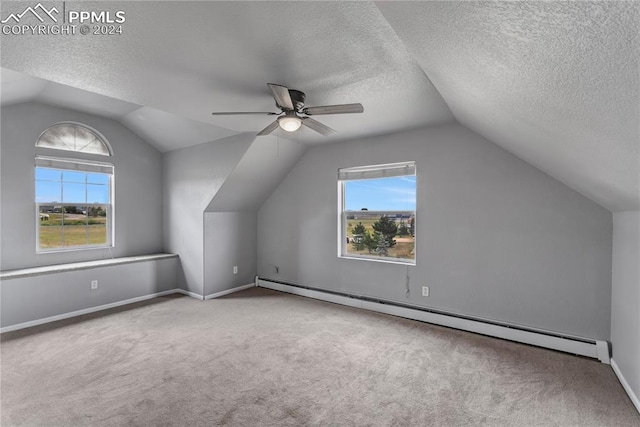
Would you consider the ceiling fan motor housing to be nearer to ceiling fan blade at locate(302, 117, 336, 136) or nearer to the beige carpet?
ceiling fan blade at locate(302, 117, 336, 136)

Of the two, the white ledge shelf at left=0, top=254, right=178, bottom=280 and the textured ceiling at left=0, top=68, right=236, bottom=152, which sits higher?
the textured ceiling at left=0, top=68, right=236, bottom=152

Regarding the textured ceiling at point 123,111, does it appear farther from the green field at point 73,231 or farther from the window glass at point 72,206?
the green field at point 73,231

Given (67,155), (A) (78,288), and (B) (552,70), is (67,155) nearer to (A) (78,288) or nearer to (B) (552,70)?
(A) (78,288)

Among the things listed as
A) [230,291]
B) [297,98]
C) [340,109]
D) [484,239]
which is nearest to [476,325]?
[484,239]

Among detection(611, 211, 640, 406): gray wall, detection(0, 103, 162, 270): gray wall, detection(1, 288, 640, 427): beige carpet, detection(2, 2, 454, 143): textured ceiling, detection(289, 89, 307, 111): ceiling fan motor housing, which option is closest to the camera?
detection(2, 2, 454, 143): textured ceiling

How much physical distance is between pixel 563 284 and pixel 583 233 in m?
0.52

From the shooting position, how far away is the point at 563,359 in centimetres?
267

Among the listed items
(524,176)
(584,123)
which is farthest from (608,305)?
(584,123)

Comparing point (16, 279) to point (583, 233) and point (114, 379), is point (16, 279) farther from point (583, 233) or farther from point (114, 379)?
point (583, 233)

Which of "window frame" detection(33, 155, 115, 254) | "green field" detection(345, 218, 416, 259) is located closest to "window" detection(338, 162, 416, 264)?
"green field" detection(345, 218, 416, 259)

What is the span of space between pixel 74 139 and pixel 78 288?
6.91 feet

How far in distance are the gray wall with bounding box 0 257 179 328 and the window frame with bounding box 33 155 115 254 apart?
22.2 inches

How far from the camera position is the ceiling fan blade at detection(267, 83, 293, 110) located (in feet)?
6.81

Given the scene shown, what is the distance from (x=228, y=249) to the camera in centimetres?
491
